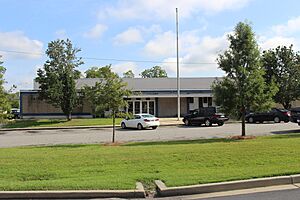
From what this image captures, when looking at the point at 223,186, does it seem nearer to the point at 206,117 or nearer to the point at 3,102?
the point at 3,102

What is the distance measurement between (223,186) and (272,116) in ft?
95.1

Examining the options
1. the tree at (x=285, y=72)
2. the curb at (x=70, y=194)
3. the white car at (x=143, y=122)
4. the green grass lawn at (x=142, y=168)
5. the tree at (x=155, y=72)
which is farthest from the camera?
the tree at (x=155, y=72)

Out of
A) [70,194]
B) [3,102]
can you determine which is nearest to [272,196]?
[70,194]

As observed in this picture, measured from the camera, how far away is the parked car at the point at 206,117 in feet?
109

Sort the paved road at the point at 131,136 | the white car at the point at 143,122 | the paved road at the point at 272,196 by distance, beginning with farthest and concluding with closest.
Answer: the white car at the point at 143,122 < the paved road at the point at 131,136 < the paved road at the point at 272,196

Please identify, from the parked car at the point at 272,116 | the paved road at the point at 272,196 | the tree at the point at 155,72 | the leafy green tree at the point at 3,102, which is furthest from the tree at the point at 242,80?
the tree at the point at 155,72

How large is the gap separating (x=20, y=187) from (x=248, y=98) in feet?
48.7

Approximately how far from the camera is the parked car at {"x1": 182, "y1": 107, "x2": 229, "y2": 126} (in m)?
33.2

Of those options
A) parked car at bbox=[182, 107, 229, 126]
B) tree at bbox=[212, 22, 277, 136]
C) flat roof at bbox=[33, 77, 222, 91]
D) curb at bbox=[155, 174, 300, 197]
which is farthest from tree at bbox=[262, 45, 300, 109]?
curb at bbox=[155, 174, 300, 197]

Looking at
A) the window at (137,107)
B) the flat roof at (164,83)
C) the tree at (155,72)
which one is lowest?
the window at (137,107)

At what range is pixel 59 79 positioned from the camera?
41.2 meters

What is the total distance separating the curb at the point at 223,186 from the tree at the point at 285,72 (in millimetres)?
40187

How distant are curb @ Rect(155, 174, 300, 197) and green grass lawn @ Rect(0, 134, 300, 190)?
274mm

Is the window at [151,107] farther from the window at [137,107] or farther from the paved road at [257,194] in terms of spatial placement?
the paved road at [257,194]
